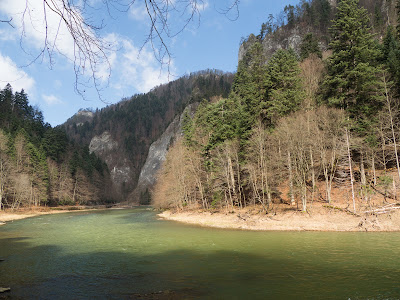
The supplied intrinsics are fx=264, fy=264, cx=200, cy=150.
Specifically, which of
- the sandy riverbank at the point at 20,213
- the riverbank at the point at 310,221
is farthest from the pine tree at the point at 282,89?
the sandy riverbank at the point at 20,213

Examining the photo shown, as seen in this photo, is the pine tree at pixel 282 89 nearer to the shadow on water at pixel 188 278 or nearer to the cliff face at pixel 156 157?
the shadow on water at pixel 188 278

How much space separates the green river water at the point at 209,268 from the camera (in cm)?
1005

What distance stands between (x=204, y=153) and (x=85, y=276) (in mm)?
35088

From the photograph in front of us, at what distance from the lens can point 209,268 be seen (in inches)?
530

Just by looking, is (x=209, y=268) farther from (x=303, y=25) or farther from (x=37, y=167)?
(x=303, y=25)

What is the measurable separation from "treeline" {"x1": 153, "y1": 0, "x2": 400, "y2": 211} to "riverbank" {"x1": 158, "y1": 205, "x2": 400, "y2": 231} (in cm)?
186

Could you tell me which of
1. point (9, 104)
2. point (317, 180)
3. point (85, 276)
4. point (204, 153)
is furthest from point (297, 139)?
point (9, 104)

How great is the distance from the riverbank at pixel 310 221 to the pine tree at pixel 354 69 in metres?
11.9

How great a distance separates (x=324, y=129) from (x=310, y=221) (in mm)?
12238

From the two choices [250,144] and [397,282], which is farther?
[250,144]

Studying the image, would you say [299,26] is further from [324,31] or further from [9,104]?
[9,104]

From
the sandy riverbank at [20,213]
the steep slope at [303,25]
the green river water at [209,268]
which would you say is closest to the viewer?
the green river water at [209,268]

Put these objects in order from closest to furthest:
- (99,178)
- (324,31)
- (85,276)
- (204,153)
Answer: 1. (85,276)
2. (204,153)
3. (324,31)
4. (99,178)

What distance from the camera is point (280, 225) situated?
2691cm
